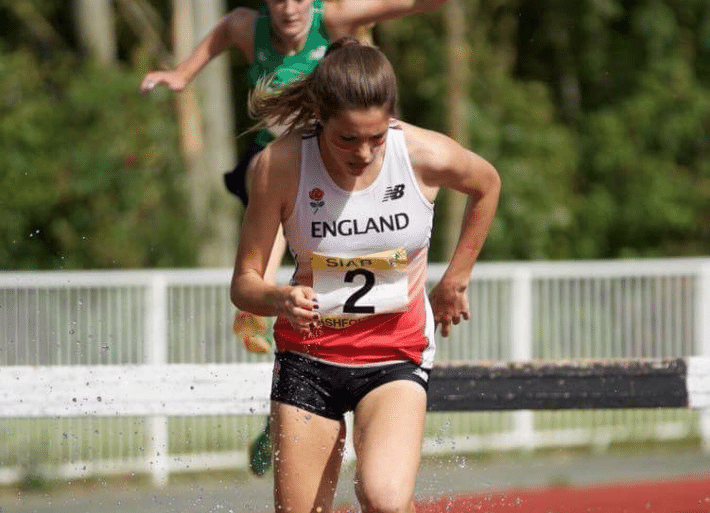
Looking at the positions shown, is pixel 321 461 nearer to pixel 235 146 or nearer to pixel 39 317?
pixel 39 317

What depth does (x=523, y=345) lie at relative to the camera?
1207 cm

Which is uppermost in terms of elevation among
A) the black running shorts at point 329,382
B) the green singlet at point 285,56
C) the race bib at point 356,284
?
the green singlet at point 285,56

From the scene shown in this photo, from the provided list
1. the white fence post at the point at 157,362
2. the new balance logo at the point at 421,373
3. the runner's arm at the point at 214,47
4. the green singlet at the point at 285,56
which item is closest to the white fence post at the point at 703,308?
the white fence post at the point at 157,362

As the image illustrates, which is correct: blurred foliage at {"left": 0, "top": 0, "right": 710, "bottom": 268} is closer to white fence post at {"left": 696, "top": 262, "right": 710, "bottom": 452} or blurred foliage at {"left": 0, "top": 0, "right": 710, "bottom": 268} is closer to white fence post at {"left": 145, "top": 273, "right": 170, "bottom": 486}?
white fence post at {"left": 145, "top": 273, "right": 170, "bottom": 486}

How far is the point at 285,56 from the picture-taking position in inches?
258

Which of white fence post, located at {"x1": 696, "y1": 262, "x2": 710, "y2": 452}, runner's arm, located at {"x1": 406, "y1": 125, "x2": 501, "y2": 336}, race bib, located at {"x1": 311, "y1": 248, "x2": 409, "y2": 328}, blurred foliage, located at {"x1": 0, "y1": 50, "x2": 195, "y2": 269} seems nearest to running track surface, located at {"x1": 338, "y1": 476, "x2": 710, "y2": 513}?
runner's arm, located at {"x1": 406, "y1": 125, "x2": 501, "y2": 336}

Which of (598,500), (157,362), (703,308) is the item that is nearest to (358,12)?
(598,500)

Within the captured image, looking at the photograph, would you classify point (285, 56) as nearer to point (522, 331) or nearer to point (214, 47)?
point (214, 47)

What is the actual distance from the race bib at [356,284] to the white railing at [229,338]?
524 cm

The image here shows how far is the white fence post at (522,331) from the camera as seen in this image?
12070mm

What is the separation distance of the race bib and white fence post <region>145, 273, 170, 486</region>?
586cm

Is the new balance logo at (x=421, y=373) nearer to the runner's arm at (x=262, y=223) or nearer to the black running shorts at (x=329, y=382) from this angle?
the black running shorts at (x=329, y=382)

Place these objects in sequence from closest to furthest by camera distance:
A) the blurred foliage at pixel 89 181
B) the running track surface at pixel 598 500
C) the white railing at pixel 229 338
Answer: the running track surface at pixel 598 500
the white railing at pixel 229 338
the blurred foliage at pixel 89 181

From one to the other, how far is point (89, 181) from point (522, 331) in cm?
453
